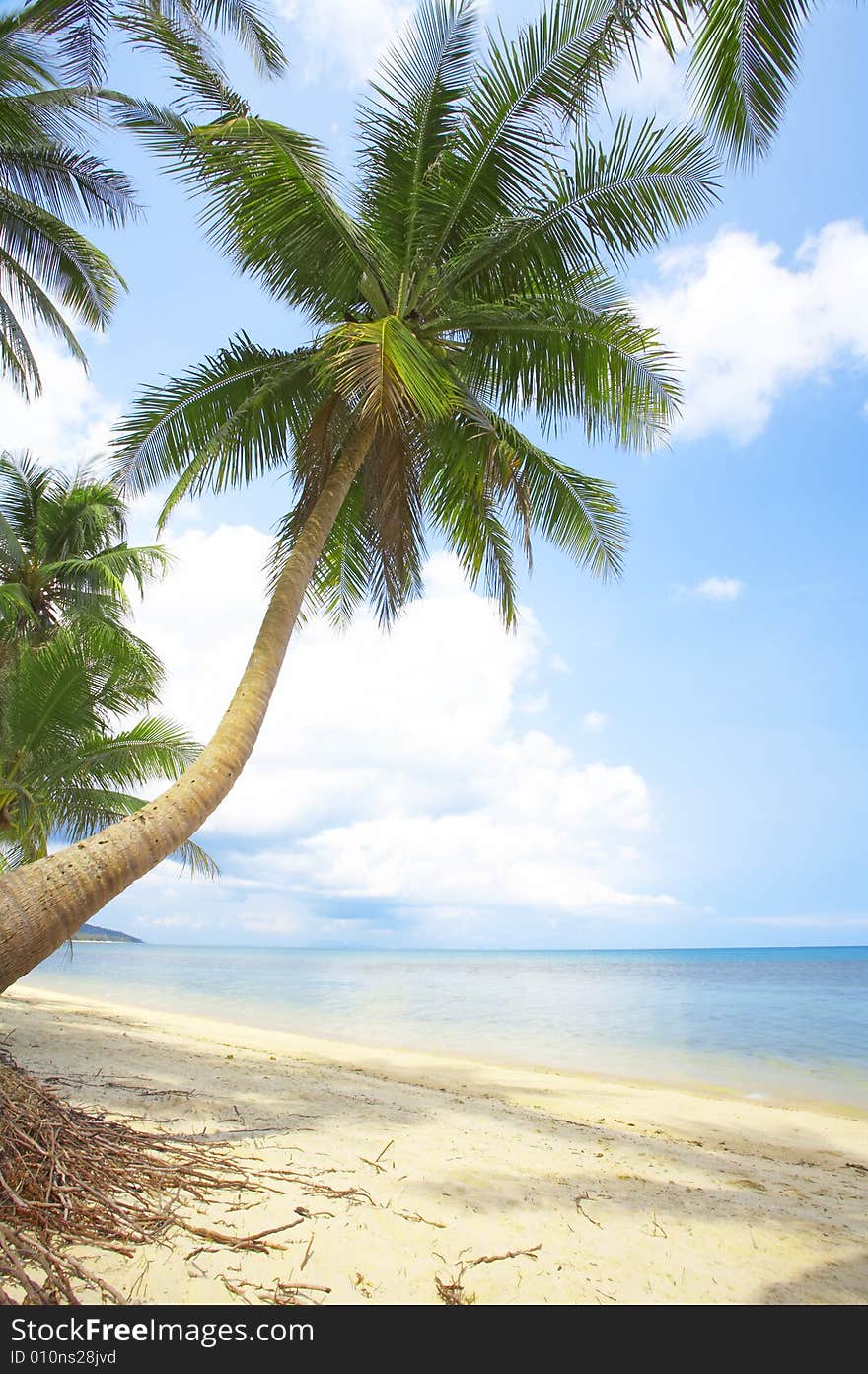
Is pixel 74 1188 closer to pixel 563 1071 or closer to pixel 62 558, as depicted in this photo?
pixel 563 1071

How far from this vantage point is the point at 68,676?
28.2 feet

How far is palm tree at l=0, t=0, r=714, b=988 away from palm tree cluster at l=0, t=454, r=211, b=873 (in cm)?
210

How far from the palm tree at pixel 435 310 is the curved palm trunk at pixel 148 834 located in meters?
0.04

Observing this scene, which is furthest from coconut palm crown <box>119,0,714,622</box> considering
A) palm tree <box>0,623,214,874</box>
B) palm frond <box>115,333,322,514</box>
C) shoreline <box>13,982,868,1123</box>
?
shoreline <box>13,982,868,1123</box>

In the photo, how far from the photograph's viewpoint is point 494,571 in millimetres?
8828

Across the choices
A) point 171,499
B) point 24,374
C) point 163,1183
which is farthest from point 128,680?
point 163,1183

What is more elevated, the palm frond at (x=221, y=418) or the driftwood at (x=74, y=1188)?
the palm frond at (x=221, y=418)

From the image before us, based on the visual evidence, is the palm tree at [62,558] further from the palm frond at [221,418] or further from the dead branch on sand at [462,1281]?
the dead branch on sand at [462,1281]

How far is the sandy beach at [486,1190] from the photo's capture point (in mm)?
2910

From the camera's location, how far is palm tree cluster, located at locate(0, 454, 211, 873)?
8844 millimetres

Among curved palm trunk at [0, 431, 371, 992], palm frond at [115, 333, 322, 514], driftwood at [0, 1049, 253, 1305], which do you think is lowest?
driftwood at [0, 1049, 253, 1305]

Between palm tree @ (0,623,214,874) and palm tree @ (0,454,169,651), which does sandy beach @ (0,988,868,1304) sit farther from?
palm tree @ (0,454,169,651)

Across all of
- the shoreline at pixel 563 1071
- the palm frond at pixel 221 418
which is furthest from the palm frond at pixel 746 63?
the shoreline at pixel 563 1071

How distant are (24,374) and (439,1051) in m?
12.4
